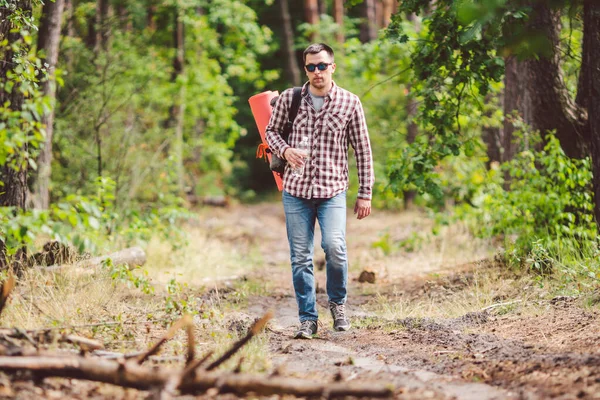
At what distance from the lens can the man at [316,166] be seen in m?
4.93

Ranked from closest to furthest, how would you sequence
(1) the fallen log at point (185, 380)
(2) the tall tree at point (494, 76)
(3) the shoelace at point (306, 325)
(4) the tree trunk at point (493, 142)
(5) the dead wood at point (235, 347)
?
(1) the fallen log at point (185, 380), (5) the dead wood at point (235, 347), (3) the shoelace at point (306, 325), (2) the tall tree at point (494, 76), (4) the tree trunk at point (493, 142)

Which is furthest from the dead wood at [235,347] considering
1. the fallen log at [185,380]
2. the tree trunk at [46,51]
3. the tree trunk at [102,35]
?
the tree trunk at [102,35]

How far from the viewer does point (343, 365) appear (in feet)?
13.4

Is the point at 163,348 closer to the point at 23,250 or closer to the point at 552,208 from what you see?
the point at 23,250

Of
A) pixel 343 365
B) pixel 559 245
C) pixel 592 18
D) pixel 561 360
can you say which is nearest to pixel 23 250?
pixel 343 365

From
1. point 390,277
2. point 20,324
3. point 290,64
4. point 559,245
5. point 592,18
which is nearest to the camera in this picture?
point 20,324

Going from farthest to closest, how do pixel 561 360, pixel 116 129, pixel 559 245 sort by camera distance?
pixel 116 129 → pixel 559 245 → pixel 561 360

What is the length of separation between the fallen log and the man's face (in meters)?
2.64

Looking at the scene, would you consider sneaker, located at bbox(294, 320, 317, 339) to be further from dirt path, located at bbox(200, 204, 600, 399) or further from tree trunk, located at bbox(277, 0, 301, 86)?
tree trunk, located at bbox(277, 0, 301, 86)

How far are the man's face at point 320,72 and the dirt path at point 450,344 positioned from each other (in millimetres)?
2033

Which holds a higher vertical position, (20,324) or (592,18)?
(592,18)

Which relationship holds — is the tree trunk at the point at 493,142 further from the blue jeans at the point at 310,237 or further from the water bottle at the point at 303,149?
the water bottle at the point at 303,149

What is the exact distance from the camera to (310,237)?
5.11m

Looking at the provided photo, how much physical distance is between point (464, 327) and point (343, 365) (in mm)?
1467
